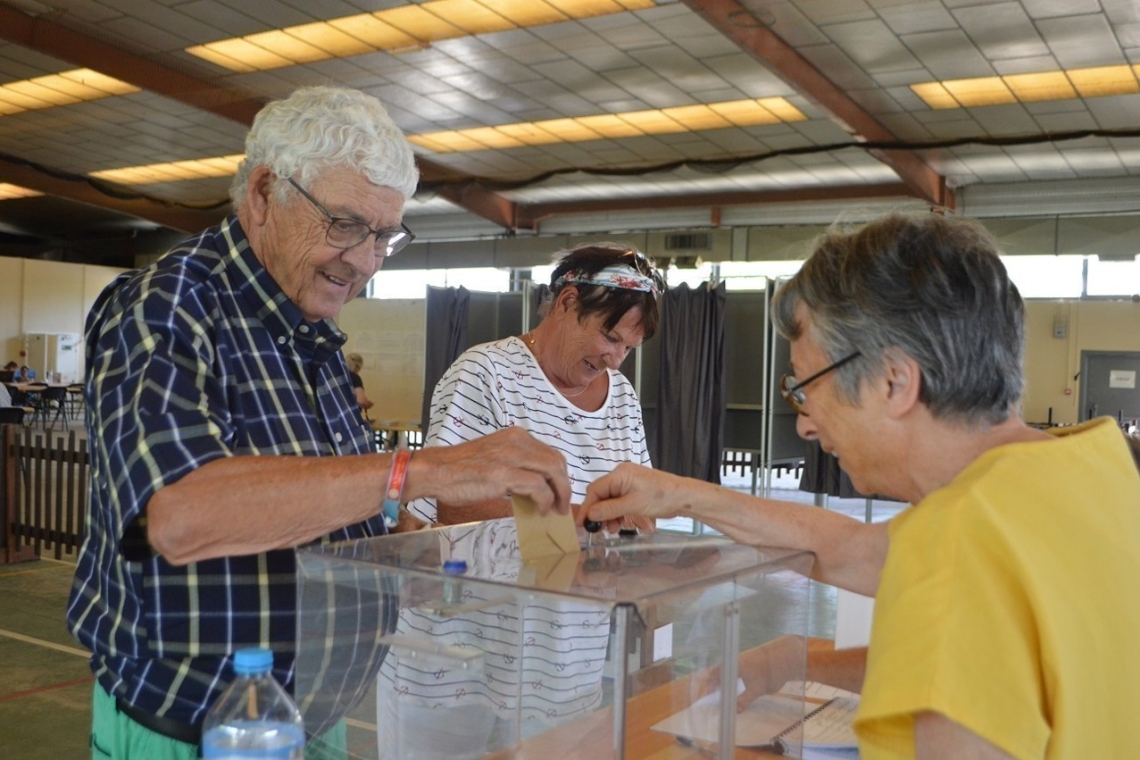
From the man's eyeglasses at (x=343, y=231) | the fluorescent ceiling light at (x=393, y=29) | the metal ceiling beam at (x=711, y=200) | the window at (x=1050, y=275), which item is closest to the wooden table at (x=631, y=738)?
the man's eyeglasses at (x=343, y=231)

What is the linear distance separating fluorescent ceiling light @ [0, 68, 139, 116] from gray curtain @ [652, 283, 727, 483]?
6.64m

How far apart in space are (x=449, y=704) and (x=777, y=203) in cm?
1403

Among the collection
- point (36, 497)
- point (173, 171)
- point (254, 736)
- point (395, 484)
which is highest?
point (173, 171)

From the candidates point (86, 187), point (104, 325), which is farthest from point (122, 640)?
point (86, 187)

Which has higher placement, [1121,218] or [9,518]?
[1121,218]

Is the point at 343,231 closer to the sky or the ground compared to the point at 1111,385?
closer to the sky

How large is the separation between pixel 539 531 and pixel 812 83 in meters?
9.19

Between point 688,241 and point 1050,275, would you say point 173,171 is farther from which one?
point 1050,275

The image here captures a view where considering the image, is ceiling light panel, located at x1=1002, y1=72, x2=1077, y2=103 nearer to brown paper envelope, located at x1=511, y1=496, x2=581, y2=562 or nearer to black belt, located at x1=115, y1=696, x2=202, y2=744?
brown paper envelope, located at x1=511, y1=496, x2=581, y2=562

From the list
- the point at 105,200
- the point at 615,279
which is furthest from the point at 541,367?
the point at 105,200

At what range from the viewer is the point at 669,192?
49.8 feet

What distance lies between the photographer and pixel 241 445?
1.43 metres

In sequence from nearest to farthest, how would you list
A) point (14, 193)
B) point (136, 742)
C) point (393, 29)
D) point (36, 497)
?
point (136, 742)
point (36, 497)
point (393, 29)
point (14, 193)

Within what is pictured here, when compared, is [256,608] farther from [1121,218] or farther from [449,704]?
[1121,218]
